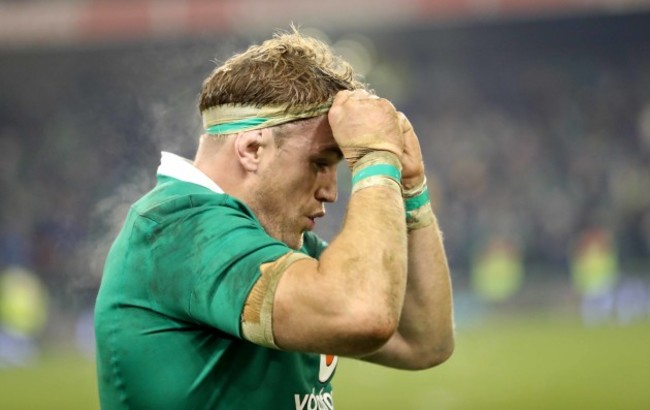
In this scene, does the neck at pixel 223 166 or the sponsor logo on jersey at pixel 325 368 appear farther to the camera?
the sponsor logo on jersey at pixel 325 368

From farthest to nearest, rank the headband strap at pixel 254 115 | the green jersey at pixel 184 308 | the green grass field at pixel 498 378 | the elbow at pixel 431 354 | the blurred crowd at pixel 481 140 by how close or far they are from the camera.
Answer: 1. the blurred crowd at pixel 481 140
2. the green grass field at pixel 498 378
3. the elbow at pixel 431 354
4. the headband strap at pixel 254 115
5. the green jersey at pixel 184 308

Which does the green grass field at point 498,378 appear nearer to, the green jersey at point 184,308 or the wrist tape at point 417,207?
the wrist tape at point 417,207

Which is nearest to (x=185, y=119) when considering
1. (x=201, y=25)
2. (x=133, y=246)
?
(x=133, y=246)

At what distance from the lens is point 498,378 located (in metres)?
12.4

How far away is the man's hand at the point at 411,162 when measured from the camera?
9.95 feet

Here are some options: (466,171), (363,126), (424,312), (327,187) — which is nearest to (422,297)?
(424,312)

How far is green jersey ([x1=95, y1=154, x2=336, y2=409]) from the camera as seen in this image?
95.7 inches

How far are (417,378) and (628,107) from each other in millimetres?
12862

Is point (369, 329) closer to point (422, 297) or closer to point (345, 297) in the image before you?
point (345, 297)

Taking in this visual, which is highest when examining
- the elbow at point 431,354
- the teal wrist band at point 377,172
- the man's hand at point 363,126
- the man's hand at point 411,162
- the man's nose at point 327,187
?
the man's hand at point 411,162

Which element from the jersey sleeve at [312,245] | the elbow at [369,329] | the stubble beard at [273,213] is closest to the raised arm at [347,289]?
the elbow at [369,329]

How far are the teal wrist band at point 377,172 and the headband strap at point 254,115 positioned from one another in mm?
270

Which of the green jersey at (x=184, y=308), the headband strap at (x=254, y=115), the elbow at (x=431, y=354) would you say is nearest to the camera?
the green jersey at (x=184, y=308)

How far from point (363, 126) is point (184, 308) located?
65 cm
